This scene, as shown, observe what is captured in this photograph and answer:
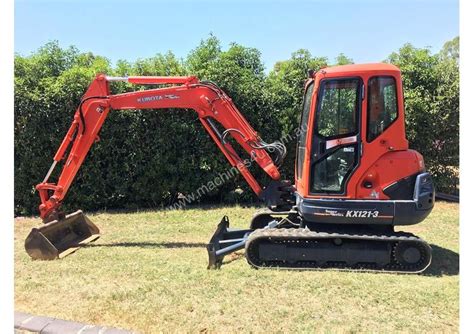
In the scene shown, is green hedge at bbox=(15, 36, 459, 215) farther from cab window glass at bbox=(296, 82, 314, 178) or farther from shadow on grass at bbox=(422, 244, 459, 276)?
shadow on grass at bbox=(422, 244, 459, 276)

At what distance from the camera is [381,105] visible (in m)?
5.09

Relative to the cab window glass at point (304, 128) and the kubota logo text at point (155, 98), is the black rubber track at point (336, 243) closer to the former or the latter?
the cab window glass at point (304, 128)

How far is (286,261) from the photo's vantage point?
5301 mm

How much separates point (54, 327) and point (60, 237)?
10.1 feet

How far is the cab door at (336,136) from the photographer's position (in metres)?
5.09

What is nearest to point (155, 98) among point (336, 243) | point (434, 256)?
point (336, 243)

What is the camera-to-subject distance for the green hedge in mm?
9109

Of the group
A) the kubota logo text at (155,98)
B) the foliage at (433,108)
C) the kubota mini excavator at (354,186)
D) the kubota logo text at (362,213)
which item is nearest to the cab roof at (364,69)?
the kubota mini excavator at (354,186)

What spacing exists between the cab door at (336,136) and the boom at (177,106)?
933 millimetres

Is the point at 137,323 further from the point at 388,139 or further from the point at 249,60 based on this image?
the point at 249,60

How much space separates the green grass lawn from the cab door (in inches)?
49.1

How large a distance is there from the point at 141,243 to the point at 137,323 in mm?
3001

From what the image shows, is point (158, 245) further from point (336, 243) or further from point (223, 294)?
point (336, 243)

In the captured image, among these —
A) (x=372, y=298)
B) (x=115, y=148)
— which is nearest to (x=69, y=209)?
(x=115, y=148)
